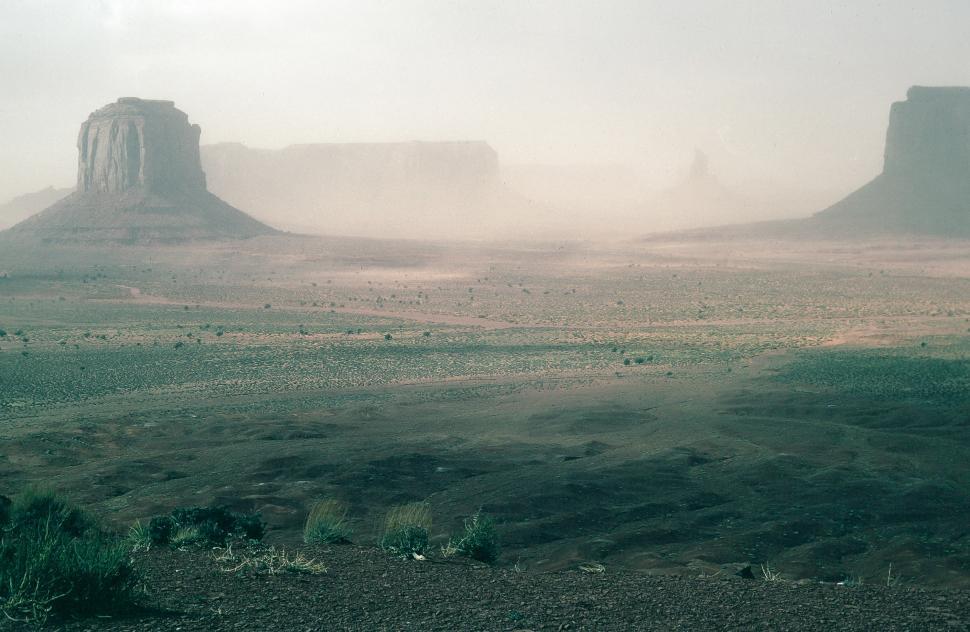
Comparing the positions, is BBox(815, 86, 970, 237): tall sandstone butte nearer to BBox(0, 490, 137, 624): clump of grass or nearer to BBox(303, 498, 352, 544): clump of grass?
BBox(303, 498, 352, 544): clump of grass

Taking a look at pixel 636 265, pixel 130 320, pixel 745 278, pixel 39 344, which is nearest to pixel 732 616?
pixel 39 344

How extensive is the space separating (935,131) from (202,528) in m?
115

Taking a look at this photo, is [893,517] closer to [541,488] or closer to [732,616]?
[541,488]

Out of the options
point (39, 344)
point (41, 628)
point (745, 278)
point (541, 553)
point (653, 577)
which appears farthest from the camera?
point (745, 278)

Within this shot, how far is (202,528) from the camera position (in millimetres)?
11023

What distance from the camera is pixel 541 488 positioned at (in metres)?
16.4

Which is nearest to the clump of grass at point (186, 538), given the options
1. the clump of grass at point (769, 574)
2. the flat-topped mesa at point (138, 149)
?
the clump of grass at point (769, 574)

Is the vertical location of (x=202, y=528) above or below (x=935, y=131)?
Result: below

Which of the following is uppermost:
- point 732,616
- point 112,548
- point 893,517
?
point 112,548

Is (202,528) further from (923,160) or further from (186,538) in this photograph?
(923,160)

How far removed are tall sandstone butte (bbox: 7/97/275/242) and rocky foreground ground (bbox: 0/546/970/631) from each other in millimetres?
84997

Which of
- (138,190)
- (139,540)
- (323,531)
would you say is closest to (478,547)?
(323,531)

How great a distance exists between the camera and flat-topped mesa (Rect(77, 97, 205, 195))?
96375 millimetres

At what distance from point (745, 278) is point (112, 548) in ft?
216
